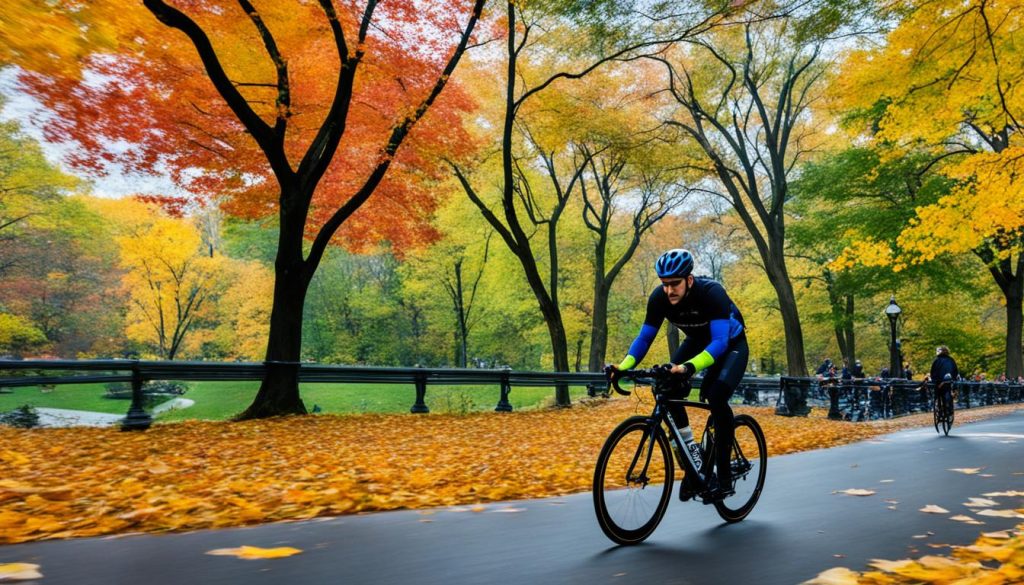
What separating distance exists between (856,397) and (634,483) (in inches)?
756

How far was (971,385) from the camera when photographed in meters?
29.1

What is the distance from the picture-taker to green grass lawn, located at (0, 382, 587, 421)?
98.7 feet

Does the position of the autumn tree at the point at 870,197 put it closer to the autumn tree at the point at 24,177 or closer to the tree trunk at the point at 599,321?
the tree trunk at the point at 599,321

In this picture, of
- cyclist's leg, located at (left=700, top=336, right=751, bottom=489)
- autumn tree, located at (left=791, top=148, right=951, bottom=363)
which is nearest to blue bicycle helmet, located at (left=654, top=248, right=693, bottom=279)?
cyclist's leg, located at (left=700, top=336, right=751, bottom=489)

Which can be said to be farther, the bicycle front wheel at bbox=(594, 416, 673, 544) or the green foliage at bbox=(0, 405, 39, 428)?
the green foliage at bbox=(0, 405, 39, 428)

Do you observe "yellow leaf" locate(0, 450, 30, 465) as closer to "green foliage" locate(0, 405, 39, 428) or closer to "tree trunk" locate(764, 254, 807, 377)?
"green foliage" locate(0, 405, 39, 428)

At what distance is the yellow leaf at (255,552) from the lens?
4016 mm

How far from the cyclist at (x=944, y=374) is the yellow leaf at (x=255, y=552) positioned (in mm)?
13391

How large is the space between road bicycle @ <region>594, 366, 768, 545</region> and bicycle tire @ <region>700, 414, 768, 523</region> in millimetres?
24

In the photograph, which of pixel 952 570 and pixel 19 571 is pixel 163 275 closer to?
pixel 19 571

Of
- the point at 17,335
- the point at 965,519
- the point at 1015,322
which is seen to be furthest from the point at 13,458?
the point at 1015,322

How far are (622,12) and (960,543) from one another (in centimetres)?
1482

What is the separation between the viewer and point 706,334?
503cm

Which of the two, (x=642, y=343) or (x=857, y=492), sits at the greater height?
(x=642, y=343)
